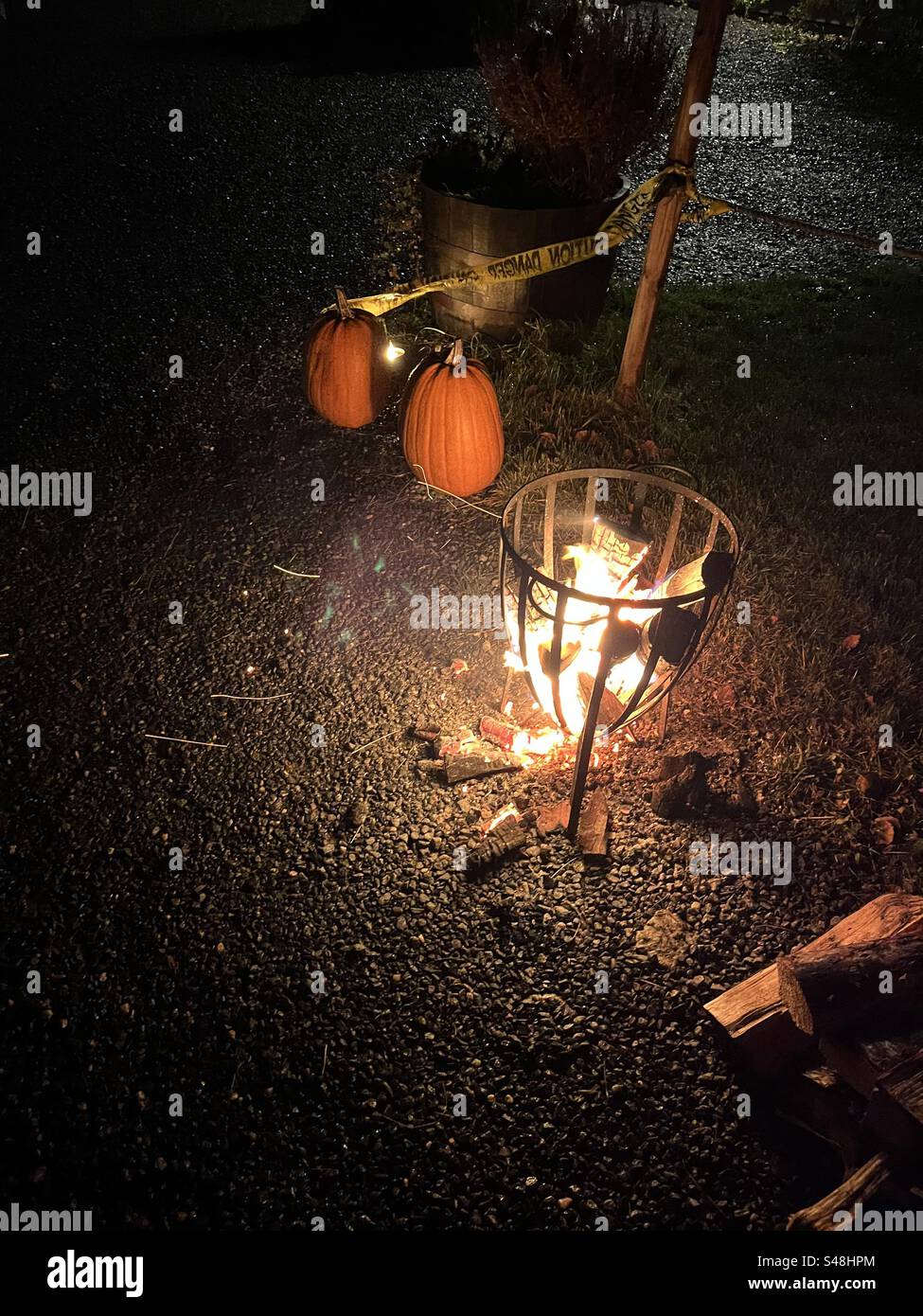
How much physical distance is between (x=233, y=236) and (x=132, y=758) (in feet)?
16.4

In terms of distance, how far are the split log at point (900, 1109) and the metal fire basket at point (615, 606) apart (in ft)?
3.78

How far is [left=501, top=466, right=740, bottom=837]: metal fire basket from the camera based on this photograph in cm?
245

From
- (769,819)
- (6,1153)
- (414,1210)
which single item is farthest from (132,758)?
(769,819)

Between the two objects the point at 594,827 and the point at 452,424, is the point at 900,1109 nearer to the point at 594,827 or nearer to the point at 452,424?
the point at 594,827

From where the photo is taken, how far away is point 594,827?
296 cm

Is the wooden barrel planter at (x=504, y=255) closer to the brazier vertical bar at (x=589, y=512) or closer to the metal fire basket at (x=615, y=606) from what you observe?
the metal fire basket at (x=615, y=606)

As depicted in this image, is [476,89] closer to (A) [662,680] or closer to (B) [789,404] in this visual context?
(B) [789,404]

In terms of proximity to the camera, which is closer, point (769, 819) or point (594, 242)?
point (769, 819)

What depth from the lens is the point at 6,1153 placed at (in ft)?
7.44

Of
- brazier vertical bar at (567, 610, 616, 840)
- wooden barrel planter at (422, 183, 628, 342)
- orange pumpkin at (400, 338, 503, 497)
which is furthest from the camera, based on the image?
wooden barrel planter at (422, 183, 628, 342)

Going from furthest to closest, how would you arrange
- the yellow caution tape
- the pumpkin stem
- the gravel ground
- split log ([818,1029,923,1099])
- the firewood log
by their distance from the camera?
1. the pumpkin stem
2. the yellow caution tape
3. the firewood log
4. the gravel ground
5. split log ([818,1029,923,1099])

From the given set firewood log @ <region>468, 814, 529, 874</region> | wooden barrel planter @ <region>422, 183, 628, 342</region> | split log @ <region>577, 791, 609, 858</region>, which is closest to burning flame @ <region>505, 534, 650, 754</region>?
split log @ <region>577, 791, 609, 858</region>

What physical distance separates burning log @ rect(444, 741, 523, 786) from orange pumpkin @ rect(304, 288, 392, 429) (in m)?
2.26

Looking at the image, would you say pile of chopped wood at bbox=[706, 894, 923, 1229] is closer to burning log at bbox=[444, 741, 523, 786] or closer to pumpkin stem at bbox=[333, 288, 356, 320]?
burning log at bbox=[444, 741, 523, 786]
